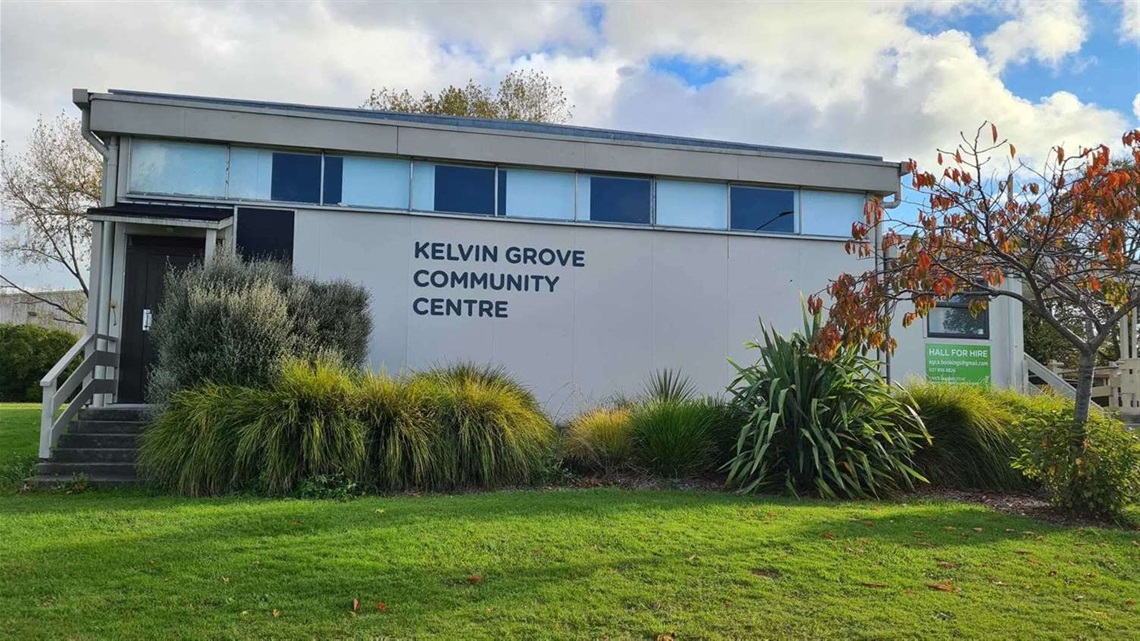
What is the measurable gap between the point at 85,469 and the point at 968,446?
33.4 feet

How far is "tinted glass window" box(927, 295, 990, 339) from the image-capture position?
15.3 metres

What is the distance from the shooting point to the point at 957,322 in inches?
610

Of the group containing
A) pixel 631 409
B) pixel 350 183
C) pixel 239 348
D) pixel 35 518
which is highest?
pixel 350 183

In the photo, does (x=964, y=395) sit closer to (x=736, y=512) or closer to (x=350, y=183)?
(x=736, y=512)

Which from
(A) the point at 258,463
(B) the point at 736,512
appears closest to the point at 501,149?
(A) the point at 258,463

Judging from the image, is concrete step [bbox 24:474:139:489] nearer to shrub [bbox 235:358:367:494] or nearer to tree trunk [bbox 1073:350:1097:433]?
shrub [bbox 235:358:367:494]

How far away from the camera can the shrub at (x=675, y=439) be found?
31.0 feet

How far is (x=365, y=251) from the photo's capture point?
12484 mm

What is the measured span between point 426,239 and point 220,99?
13.8ft

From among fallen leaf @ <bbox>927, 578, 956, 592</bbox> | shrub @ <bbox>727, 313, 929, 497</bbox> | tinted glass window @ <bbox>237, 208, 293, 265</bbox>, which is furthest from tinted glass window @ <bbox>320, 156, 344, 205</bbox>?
fallen leaf @ <bbox>927, 578, 956, 592</bbox>

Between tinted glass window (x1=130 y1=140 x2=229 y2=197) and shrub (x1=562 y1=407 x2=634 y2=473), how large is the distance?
6776 millimetres

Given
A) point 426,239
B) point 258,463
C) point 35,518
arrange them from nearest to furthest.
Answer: point 35,518, point 258,463, point 426,239

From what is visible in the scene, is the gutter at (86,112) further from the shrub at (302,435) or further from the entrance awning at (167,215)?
the shrub at (302,435)

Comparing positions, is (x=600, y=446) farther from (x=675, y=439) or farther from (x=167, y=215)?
(x=167, y=215)
